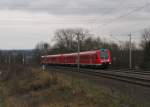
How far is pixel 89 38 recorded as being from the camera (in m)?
124

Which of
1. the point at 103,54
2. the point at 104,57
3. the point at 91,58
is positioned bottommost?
the point at 91,58

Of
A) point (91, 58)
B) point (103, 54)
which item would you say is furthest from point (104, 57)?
point (91, 58)

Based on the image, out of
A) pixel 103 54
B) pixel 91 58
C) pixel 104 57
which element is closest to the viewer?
pixel 104 57

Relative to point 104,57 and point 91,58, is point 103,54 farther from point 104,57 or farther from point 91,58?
point 91,58

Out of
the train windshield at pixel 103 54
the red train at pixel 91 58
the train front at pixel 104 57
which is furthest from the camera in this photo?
the train windshield at pixel 103 54

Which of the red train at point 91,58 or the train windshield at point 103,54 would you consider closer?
the red train at point 91,58

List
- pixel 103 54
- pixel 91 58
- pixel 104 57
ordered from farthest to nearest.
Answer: pixel 91 58
pixel 103 54
pixel 104 57

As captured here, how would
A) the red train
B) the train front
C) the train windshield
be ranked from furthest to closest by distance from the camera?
the train windshield
the train front
the red train

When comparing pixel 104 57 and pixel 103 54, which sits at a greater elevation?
pixel 103 54

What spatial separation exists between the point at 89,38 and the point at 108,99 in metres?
108

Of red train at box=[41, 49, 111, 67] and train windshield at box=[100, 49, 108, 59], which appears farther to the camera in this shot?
train windshield at box=[100, 49, 108, 59]

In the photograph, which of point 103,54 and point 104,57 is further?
point 103,54

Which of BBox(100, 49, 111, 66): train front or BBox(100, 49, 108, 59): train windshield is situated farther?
BBox(100, 49, 108, 59): train windshield

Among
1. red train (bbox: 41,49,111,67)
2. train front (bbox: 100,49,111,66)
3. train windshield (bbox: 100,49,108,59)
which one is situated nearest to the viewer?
red train (bbox: 41,49,111,67)
